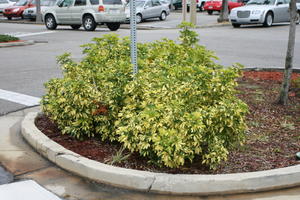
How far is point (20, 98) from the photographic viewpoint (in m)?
8.61

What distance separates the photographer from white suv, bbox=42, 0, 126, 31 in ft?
75.9

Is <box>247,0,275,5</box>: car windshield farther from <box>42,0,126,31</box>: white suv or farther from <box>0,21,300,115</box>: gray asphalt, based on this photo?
<box>42,0,126,31</box>: white suv

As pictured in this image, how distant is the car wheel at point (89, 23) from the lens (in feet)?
77.1

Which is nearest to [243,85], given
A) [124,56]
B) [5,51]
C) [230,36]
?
[124,56]

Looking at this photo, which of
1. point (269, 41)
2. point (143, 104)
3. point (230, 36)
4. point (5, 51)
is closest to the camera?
point (143, 104)

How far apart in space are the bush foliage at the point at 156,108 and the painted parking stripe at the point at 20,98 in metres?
1.54

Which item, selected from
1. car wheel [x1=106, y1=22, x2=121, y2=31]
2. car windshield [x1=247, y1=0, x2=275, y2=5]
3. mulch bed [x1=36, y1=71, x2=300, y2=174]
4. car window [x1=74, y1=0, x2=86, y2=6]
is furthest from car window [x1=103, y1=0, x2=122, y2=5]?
mulch bed [x1=36, y1=71, x2=300, y2=174]

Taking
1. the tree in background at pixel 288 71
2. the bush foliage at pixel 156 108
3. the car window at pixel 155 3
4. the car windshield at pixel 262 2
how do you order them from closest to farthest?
the bush foliage at pixel 156 108 < the tree in background at pixel 288 71 < the car windshield at pixel 262 2 < the car window at pixel 155 3

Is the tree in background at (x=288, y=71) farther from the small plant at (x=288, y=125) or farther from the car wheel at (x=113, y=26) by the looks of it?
the car wheel at (x=113, y=26)

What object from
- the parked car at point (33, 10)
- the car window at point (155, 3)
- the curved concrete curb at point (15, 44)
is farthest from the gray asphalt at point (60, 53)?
the parked car at point (33, 10)

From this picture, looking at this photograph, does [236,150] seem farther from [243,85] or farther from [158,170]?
[243,85]

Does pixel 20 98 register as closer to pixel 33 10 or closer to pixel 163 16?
pixel 163 16

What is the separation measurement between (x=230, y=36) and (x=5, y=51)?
9.10 m

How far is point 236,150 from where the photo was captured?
220 inches
